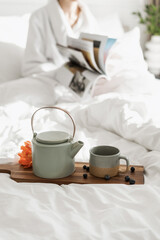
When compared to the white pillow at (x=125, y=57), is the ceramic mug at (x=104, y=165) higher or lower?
lower

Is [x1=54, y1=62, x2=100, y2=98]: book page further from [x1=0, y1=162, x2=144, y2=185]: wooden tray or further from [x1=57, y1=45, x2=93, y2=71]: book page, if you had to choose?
[x1=0, y1=162, x2=144, y2=185]: wooden tray

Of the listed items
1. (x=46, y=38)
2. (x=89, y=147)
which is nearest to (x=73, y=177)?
(x=89, y=147)

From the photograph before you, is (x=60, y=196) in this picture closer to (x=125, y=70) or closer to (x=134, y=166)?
(x=134, y=166)

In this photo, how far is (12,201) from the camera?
0.74 metres

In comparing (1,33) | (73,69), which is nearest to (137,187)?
(73,69)

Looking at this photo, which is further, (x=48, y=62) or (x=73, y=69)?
(x=48, y=62)

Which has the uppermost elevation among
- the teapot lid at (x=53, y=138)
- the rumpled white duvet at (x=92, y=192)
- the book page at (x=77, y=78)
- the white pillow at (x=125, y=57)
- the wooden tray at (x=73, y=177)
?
the white pillow at (x=125, y=57)

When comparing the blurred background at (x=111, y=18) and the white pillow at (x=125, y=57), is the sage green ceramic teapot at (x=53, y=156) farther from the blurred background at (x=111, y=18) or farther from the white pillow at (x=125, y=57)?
the blurred background at (x=111, y=18)

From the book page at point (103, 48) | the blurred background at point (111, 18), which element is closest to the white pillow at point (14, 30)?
the blurred background at point (111, 18)

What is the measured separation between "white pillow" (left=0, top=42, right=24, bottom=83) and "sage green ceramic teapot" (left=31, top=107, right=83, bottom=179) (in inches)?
45.3

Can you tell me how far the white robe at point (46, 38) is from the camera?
1983mm

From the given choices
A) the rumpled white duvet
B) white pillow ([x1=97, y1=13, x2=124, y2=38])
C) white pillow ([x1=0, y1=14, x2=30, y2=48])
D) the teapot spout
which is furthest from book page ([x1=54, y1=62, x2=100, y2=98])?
the teapot spout

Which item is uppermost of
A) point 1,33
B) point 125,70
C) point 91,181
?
point 1,33

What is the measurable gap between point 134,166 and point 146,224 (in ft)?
1.00
